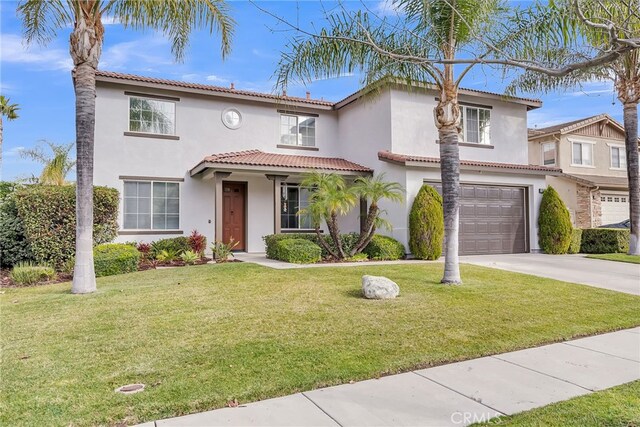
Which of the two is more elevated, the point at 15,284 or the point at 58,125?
the point at 58,125

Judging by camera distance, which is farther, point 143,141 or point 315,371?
point 143,141

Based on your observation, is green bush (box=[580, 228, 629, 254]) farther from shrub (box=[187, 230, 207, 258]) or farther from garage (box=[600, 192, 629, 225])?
shrub (box=[187, 230, 207, 258])

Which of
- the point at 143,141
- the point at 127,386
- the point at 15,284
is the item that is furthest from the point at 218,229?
the point at 127,386

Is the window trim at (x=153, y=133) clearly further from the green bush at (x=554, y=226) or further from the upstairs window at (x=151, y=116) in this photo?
the green bush at (x=554, y=226)

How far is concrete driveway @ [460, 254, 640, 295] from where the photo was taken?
32.1 ft

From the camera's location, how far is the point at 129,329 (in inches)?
222

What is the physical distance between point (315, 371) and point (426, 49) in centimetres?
767

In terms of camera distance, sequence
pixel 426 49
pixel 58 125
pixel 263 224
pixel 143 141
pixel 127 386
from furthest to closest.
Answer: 1. pixel 58 125
2. pixel 263 224
3. pixel 143 141
4. pixel 426 49
5. pixel 127 386

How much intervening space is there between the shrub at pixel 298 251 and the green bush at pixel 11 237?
285 inches

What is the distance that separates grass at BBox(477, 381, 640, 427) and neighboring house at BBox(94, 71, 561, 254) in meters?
10.1

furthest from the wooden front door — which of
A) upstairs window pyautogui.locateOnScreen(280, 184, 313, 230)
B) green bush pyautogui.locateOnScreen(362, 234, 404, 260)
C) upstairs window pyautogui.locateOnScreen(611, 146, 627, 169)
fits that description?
upstairs window pyautogui.locateOnScreen(611, 146, 627, 169)

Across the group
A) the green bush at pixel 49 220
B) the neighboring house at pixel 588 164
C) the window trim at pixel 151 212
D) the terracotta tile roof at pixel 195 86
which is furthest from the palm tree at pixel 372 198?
the neighboring house at pixel 588 164

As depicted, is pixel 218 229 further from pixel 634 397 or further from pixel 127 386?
pixel 634 397

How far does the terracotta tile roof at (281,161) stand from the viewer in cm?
1355
